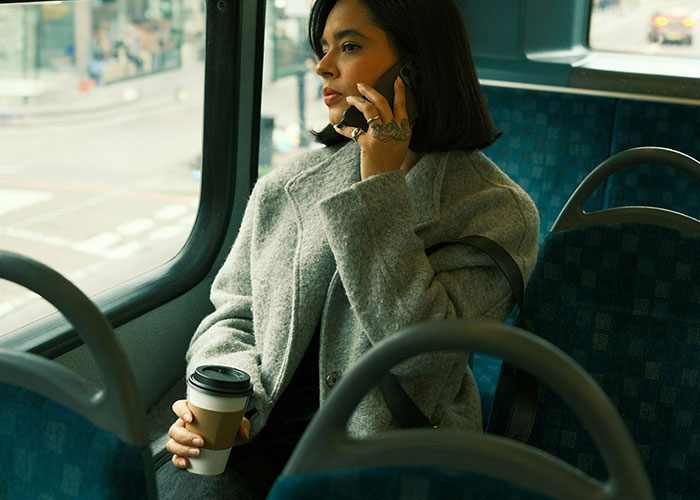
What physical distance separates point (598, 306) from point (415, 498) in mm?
899

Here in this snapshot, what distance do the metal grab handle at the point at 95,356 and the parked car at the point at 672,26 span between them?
2.46m

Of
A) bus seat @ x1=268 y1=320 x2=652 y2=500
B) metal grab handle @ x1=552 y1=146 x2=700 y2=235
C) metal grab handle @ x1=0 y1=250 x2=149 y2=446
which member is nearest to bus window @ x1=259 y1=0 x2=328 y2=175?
metal grab handle @ x1=552 y1=146 x2=700 y2=235

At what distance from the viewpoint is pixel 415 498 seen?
0.82m

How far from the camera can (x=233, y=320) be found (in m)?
1.76

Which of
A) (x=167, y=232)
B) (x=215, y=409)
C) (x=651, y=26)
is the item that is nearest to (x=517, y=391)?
(x=215, y=409)

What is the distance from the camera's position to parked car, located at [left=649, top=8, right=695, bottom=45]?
2775mm

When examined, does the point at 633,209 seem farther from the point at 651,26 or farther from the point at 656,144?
the point at 651,26

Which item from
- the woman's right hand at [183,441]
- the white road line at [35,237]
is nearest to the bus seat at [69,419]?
the woman's right hand at [183,441]

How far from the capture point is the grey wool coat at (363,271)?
1433 millimetres

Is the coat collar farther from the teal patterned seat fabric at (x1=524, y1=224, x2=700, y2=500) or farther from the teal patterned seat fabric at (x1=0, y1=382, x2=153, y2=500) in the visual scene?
the teal patterned seat fabric at (x1=0, y1=382, x2=153, y2=500)

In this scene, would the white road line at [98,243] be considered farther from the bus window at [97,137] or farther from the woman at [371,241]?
the woman at [371,241]

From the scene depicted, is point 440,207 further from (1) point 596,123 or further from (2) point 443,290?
(1) point 596,123

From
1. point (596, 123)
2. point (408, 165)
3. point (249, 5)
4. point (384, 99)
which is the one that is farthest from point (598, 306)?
point (249, 5)

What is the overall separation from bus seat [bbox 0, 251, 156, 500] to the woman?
369 mm
